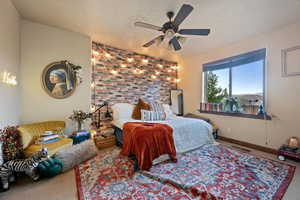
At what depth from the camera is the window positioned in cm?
317

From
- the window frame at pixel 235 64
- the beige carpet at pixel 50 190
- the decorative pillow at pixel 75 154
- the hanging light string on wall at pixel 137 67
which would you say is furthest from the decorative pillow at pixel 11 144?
the window frame at pixel 235 64

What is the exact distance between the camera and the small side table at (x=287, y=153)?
2.41 m

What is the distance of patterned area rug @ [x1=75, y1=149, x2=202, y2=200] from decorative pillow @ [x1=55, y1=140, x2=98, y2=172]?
12 centimetres

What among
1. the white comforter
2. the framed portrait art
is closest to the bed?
the white comforter

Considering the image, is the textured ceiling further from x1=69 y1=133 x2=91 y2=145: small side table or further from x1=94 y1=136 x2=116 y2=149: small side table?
x1=94 y1=136 x2=116 y2=149: small side table

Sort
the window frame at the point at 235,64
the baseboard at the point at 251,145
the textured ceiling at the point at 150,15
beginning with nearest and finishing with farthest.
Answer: the textured ceiling at the point at 150,15
the baseboard at the point at 251,145
the window frame at the point at 235,64

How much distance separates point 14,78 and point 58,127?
3.65ft

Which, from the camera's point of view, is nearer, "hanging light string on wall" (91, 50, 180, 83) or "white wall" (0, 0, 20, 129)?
"white wall" (0, 0, 20, 129)

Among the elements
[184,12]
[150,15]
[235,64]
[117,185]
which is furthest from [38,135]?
[235,64]

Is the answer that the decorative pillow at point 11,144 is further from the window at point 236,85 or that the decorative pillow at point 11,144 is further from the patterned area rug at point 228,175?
the window at point 236,85

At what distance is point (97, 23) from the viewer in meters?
2.67

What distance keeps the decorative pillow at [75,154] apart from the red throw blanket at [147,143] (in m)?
0.68

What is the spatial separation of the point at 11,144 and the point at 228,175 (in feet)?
10.5

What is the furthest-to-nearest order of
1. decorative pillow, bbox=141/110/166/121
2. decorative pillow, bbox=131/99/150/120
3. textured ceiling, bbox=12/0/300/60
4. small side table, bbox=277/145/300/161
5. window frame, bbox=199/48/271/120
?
decorative pillow, bbox=131/99/150/120, decorative pillow, bbox=141/110/166/121, window frame, bbox=199/48/271/120, small side table, bbox=277/145/300/161, textured ceiling, bbox=12/0/300/60
